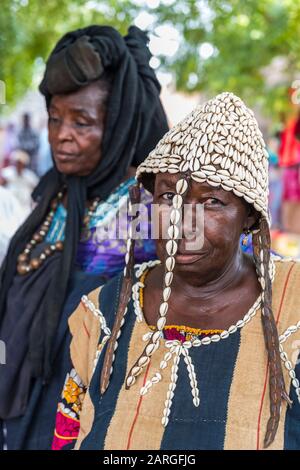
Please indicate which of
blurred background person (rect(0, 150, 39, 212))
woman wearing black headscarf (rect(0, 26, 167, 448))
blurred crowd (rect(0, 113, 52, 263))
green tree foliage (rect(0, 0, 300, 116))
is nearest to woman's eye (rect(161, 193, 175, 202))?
woman wearing black headscarf (rect(0, 26, 167, 448))

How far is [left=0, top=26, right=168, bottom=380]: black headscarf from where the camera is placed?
2.51 metres

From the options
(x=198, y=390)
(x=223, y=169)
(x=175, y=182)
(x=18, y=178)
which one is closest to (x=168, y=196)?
(x=175, y=182)

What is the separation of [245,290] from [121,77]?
1133 mm

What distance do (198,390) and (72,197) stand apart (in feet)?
3.82

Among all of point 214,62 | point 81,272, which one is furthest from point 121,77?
point 214,62

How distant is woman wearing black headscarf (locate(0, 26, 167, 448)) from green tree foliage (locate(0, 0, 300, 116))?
4.18 feet

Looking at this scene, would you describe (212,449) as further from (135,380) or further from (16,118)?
(16,118)

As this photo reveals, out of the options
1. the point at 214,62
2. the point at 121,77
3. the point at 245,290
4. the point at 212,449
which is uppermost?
the point at 214,62

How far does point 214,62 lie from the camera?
5.45 meters

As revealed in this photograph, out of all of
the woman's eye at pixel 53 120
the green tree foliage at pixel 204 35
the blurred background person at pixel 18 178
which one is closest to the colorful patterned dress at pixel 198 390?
the woman's eye at pixel 53 120

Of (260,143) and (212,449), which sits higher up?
(260,143)

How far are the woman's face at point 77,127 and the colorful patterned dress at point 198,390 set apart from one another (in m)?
0.89

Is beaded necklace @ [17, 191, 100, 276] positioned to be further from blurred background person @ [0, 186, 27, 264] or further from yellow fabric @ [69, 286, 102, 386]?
yellow fabric @ [69, 286, 102, 386]

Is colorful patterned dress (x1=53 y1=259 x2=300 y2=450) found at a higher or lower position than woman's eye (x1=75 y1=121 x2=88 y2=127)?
lower
